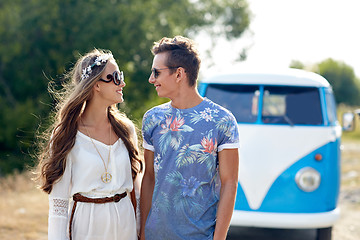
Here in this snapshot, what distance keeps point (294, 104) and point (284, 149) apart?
61 centimetres

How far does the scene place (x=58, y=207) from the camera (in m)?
3.01

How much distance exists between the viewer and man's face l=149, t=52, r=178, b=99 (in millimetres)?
3062

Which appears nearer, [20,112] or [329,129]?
[329,129]

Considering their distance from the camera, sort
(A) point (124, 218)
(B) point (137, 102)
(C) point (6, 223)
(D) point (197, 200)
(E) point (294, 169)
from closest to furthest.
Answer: (D) point (197, 200)
(A) point (124, 218)
(E) point (294, 169)
(C) point (6, 223)
(B) point (137, 102)

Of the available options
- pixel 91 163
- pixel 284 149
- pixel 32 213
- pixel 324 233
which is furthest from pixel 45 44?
pixel 91 163

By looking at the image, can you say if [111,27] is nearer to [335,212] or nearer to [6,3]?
[6,3]

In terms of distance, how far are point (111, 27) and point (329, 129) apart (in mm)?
11636

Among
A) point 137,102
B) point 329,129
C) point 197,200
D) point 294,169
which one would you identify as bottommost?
point 137,102

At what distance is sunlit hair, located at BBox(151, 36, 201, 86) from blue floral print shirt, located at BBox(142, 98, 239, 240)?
0.23 metres

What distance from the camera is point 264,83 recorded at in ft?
21.3

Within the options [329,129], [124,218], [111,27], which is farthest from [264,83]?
[111,27]

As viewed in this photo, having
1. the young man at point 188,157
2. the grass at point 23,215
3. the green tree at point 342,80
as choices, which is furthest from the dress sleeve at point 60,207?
the green tree at point 342,80

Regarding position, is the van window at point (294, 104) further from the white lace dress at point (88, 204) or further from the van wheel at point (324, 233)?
the white lace dress at point (88, 204)

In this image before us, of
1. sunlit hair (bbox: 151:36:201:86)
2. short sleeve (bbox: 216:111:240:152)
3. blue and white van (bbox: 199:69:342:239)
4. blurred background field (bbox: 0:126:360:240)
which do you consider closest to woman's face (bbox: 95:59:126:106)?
sunlit hair (bbox: 151:36:201:86)
